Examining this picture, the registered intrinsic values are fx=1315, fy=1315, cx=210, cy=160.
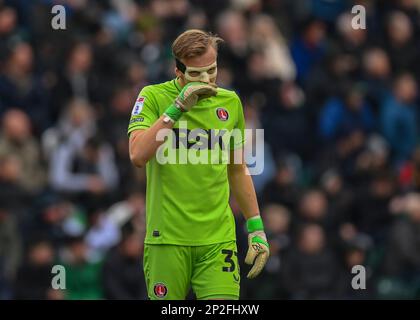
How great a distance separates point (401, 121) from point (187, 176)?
29.5ft

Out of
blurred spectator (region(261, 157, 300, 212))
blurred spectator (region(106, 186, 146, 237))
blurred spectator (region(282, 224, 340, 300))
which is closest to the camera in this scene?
blurred spectator (region(106, 186, 146, 237))

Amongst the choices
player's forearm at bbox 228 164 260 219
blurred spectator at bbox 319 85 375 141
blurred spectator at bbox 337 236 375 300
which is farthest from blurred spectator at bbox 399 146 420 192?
player's forearm at bbox 228 164 260 219

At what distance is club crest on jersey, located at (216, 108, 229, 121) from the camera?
29.7 feet

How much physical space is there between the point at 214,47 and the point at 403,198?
7.55 m

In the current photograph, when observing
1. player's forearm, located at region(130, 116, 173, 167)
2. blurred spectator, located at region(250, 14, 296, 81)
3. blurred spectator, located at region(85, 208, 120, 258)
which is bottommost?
blurred spectator, located at region(85, 208, 120, 258)

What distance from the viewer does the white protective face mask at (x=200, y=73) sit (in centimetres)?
881

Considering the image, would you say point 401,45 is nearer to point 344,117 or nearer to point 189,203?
point 344,117

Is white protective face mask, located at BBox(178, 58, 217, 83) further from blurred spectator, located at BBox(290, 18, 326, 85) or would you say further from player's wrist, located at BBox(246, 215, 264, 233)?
blurred spectator, located at BBox(290, 18, 326, 85)

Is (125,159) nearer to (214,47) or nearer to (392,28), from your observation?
(392,28)

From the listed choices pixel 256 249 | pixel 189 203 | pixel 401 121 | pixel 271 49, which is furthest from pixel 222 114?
pixel 271 49

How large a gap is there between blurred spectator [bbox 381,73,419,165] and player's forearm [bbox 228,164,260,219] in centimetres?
819

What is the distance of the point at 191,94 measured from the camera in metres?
8.62

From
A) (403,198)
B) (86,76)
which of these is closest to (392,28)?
(403,198)
